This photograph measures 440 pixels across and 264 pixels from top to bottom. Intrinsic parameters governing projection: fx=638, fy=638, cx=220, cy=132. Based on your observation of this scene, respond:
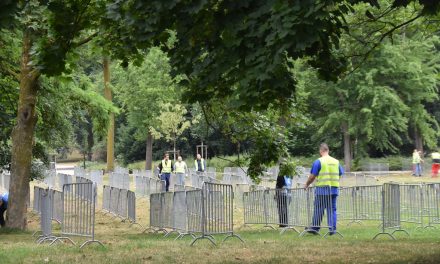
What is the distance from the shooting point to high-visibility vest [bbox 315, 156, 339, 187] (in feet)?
45.6

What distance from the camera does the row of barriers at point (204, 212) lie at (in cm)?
1266

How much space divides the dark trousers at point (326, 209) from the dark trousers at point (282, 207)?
43.3 inches

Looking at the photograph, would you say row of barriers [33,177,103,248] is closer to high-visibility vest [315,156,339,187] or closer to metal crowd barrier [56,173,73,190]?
high-visibility vest [315,156,339,187]

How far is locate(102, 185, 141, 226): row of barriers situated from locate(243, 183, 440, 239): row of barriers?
3.53 metres

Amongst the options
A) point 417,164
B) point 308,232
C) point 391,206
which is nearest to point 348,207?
point 308,232

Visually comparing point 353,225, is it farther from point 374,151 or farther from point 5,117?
Result: point 374,151

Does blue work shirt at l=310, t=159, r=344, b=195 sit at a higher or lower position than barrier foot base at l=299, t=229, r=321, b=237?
higher

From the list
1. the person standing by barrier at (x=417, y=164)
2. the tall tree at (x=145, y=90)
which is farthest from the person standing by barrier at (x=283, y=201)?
the tall tree at (x=145, y=90)

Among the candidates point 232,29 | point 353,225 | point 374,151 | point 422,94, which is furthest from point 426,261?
point 374,151

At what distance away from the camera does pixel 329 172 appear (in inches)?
549

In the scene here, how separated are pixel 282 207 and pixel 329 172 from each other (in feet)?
5.81

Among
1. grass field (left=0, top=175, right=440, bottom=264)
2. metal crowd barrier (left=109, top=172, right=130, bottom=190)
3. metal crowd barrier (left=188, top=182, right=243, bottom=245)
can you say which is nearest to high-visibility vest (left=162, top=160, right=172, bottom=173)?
metal crowd barrier (left=109, top=172, right=130, bottom=190)

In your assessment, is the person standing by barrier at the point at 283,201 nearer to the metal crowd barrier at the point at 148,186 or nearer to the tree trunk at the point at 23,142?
the tree trunk at the point at 23,142

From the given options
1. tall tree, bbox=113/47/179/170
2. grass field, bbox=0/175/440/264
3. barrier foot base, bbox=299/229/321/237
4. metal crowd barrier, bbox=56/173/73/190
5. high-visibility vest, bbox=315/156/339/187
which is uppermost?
tall tree, bbox=113/47/179/170
